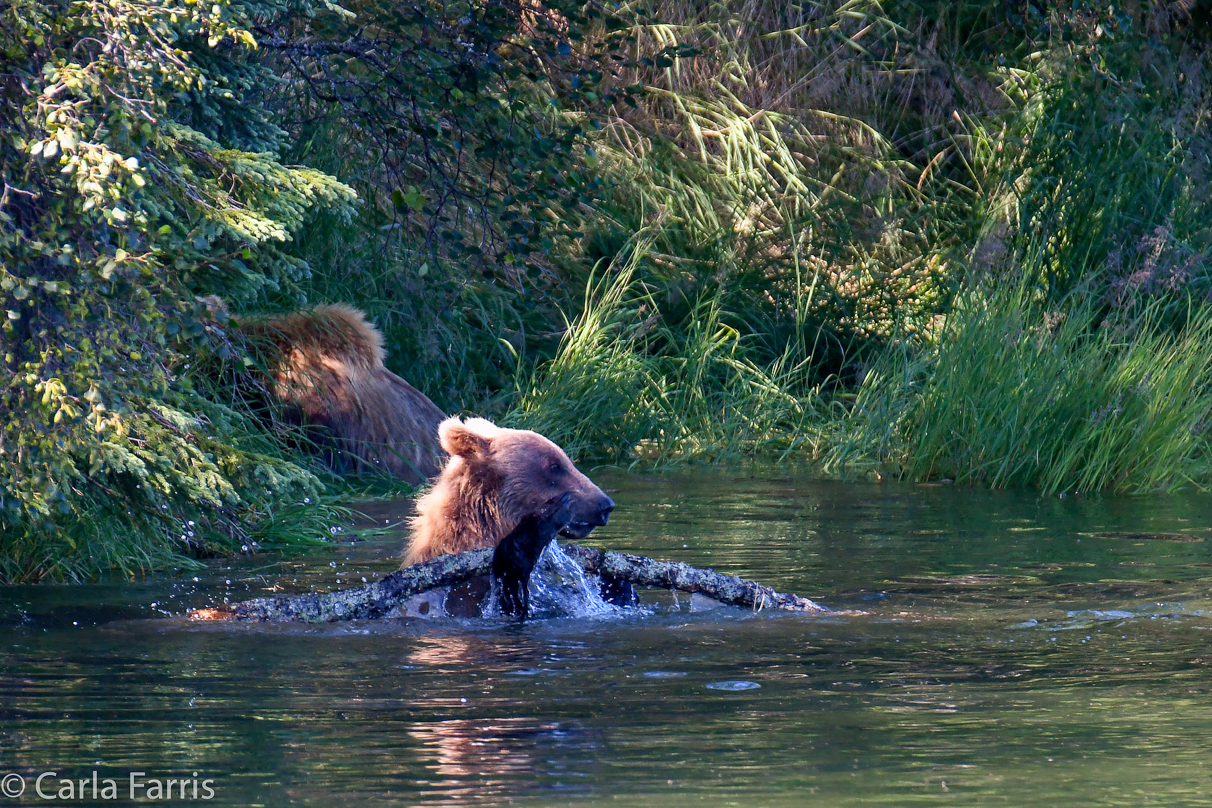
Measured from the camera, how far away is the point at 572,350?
1250 centimetres

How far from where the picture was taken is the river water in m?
4.01

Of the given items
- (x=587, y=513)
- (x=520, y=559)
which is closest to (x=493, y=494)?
(x=587, y=513)

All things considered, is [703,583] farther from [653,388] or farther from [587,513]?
Answer: [653,388]

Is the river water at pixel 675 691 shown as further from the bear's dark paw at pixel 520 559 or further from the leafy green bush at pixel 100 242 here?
the leafy green bush at pixel 100 242

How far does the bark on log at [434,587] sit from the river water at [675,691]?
91 mm

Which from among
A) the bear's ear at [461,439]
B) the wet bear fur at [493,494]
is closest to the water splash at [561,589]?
the wet bear fur at [493,494]

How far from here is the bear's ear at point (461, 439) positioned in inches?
280

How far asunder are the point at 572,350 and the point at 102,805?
28.9 feet

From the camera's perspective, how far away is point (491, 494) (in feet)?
23.4

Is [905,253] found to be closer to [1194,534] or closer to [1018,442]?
[1018,442]

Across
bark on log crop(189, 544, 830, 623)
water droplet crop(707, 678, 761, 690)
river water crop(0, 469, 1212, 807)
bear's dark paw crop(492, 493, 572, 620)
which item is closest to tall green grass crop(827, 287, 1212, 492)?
river water crop(0, 469, 1212, 807)

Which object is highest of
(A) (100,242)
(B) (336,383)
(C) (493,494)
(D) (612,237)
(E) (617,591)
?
(A) (100,242)

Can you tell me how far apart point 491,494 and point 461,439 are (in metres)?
0.26

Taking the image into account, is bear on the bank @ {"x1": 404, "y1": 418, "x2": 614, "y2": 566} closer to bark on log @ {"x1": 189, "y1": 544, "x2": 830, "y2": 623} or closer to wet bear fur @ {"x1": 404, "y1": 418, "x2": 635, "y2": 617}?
wet bear fur @ {"x1": 404, "y1": 418, "x2": 635, "y2": 617}
